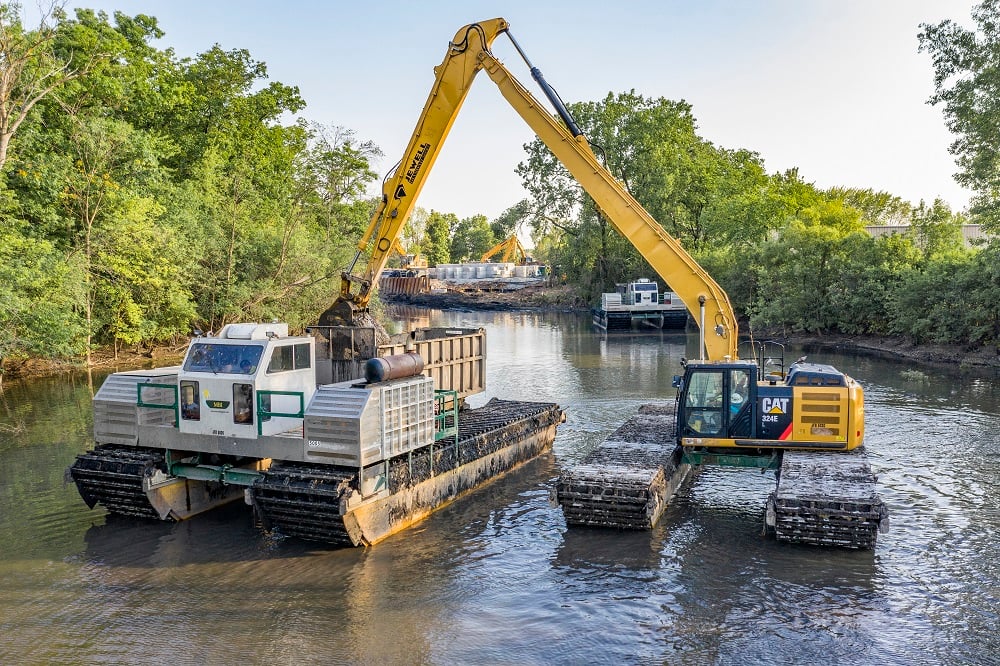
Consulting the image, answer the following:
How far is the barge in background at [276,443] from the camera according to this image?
1079cm

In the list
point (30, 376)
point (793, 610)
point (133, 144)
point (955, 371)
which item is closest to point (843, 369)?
point (955, 371)

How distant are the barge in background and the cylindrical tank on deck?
2 cm

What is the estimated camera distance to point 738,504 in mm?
13695

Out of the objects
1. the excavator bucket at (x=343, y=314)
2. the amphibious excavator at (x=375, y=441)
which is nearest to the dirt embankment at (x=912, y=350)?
the amphibious excavator at (x=375, y=441)

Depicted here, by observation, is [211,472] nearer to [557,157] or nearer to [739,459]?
[739,459]

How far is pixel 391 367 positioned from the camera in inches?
466

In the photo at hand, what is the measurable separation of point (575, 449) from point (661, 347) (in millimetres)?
23921

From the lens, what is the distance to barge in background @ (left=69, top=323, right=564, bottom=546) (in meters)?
10.8

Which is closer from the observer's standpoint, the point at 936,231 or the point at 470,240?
the point at 936,231

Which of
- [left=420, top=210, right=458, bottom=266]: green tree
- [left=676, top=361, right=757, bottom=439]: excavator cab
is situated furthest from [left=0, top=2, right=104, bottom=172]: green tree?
[left=420, top=210, right=458, bottom=266]: green tree

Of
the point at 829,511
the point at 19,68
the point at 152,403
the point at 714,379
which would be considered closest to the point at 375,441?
the point at 152,403

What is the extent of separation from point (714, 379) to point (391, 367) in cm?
555

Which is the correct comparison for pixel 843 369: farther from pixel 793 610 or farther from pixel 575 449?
pixel 793 610

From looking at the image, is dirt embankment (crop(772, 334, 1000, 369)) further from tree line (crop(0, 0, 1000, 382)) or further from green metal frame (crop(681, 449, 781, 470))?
green metal frame (crop(681, 449, 781, 470))
